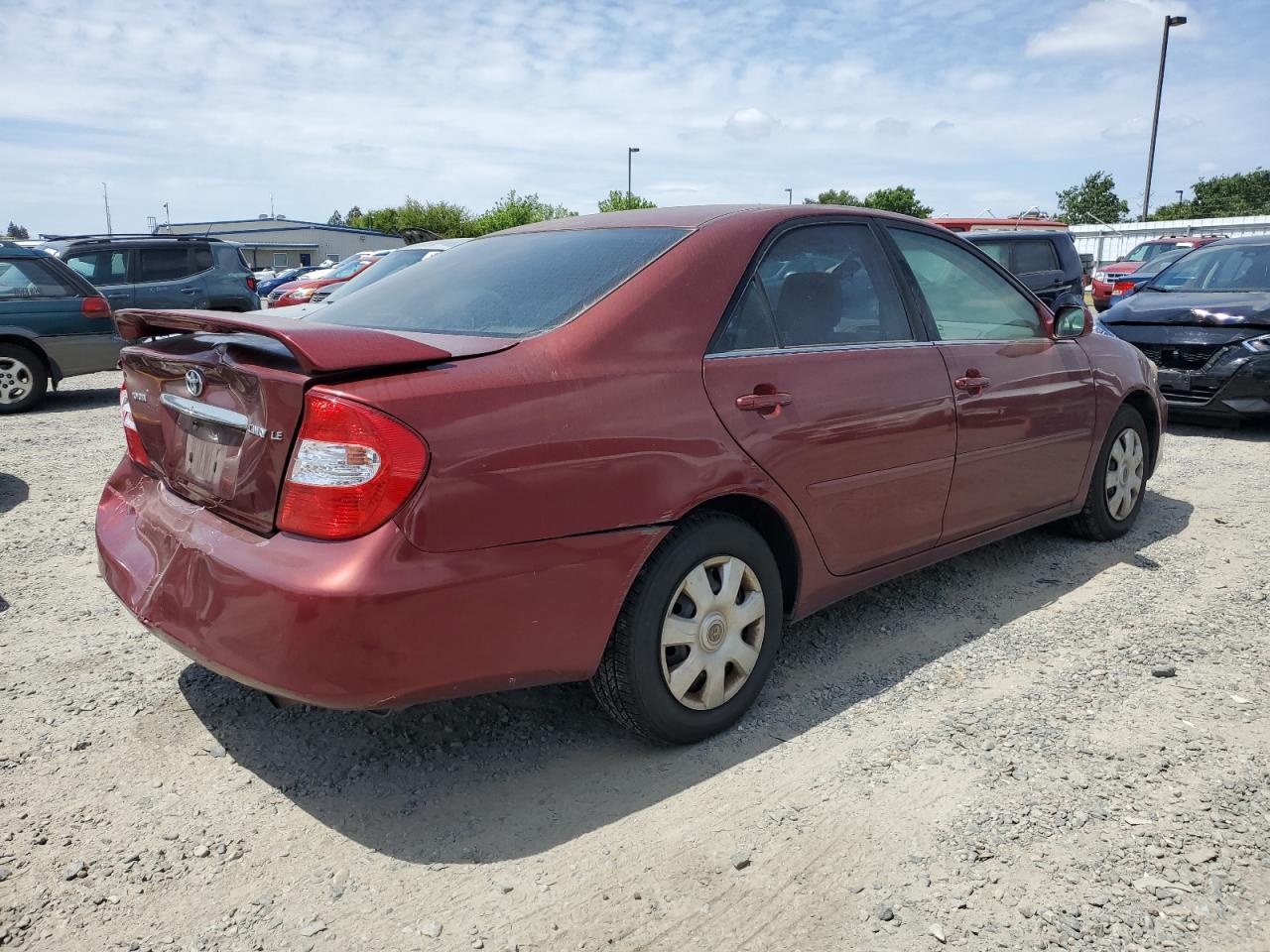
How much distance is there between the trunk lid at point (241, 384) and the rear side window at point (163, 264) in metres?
10.9

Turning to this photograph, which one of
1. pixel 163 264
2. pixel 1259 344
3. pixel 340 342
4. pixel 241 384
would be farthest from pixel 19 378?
pixel 1259 344

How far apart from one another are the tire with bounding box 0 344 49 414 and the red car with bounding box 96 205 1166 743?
7609 mm

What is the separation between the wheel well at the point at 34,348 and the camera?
9.50m

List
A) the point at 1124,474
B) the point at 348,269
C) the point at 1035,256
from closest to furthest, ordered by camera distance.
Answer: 1. the point at 1124,474
2. the point at 1035,256
3. the point at 348,269

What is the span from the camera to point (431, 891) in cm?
237

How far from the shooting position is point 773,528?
3.20m

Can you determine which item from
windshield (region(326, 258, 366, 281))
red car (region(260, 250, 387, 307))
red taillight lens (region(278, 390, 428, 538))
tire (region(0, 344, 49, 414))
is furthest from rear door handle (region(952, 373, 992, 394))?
windshield (region(326, 258, 366, 281))

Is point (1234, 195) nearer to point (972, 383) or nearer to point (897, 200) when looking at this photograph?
point (897, 200)

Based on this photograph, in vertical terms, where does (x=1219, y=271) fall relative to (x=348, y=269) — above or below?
above

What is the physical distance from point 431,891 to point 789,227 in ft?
7.64

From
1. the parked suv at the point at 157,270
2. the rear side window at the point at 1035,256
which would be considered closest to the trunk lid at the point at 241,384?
the rear side window at the point at 1035,256

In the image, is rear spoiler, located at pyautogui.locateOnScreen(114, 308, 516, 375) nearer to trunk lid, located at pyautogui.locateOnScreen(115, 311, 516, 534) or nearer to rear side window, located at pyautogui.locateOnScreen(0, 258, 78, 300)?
trunk lid, located at pyautogui.locateOnScreen(115, 311, 516, 534)

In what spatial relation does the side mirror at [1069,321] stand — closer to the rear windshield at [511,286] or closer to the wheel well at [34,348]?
the rear windshield at [511,286]

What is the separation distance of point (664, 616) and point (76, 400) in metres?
9.78
